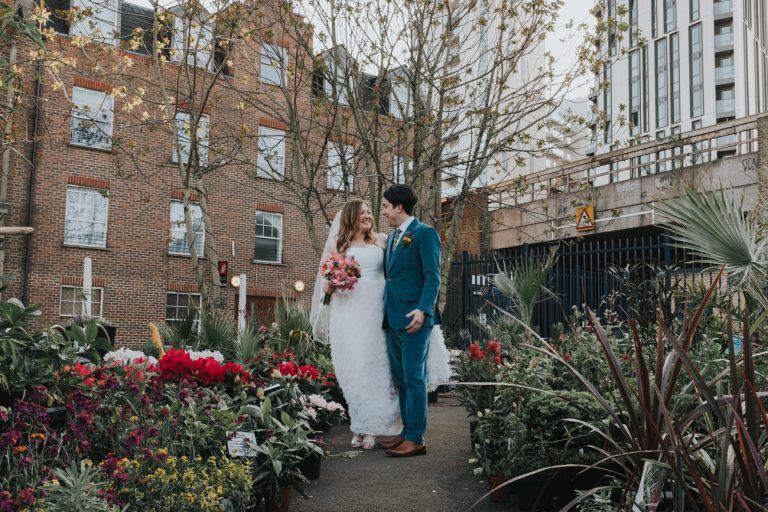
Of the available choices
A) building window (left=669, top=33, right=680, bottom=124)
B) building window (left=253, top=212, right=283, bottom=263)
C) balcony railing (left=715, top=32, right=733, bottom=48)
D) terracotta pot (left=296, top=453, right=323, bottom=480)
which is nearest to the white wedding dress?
terracotta pot (left=296, top=453, right=323, bottom=480)

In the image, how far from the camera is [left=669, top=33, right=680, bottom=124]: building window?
148 ft

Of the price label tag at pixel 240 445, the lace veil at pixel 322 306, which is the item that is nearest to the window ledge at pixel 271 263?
the lace veil at pixel 322 306

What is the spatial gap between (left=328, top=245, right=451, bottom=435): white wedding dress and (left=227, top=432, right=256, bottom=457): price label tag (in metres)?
1.81

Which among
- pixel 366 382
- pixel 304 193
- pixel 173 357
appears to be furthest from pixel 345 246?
pixel 304 193

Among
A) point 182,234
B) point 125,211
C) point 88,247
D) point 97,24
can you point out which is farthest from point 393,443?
point 182,234

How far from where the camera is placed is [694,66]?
4419 cm

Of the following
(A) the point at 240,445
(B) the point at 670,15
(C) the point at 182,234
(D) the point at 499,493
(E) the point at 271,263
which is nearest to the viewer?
(A) the point at 240,445

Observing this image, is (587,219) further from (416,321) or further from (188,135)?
(416,321)

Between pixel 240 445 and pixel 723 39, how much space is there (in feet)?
156

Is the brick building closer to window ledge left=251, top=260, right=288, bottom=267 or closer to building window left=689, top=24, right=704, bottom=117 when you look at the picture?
window ledge left=251, top=260, right=288, bottom=267

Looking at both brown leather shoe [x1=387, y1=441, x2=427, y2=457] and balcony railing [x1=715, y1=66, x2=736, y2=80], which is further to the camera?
balcony railing [x1=715, y1=66, x2=736, y2=80]

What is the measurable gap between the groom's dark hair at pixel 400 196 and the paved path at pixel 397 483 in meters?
1.81

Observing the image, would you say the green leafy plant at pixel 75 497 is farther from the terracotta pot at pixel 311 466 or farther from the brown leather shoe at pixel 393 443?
the brown leather shoe at pixel 393 443

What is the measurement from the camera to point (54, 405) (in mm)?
3113
